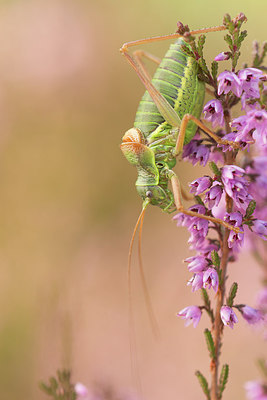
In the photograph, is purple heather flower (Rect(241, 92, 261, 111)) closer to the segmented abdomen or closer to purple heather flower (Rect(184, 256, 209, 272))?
the segmented abdomen

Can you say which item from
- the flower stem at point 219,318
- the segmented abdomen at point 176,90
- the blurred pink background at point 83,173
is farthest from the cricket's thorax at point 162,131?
the blurred pink background at point 83,173

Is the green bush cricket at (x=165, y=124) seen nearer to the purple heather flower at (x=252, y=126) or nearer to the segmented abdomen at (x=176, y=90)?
the segmented abdomen at (x=176, y=90)

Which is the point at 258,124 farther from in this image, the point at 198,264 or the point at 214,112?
the point at 198,264

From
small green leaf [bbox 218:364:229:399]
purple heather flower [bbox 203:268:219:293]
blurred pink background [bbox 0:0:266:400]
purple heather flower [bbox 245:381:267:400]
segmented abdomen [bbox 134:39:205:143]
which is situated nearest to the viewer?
small green leaf [bbox 218:364:229:399]

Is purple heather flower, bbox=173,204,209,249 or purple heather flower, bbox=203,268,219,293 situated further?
purple heather flower, bbox=173,204,209,249

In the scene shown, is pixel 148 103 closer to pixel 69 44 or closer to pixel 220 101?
pixel 220 101

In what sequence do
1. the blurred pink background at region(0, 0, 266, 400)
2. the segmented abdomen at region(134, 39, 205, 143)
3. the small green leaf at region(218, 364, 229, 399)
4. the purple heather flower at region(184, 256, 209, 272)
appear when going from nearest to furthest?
1. the small green leaf at region(218, 364, 229, 399)
2. the purple heather flower at region(184, 256, 209, 272)
3. the segmented abdomen at region(134, 39, 205, 143)
4. the blurred pink background at region(0, 0, 266, 400)

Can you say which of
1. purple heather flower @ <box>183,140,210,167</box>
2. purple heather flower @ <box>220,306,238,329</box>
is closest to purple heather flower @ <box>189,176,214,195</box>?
purple heather flower @ <box>183,140,210,167</box>
